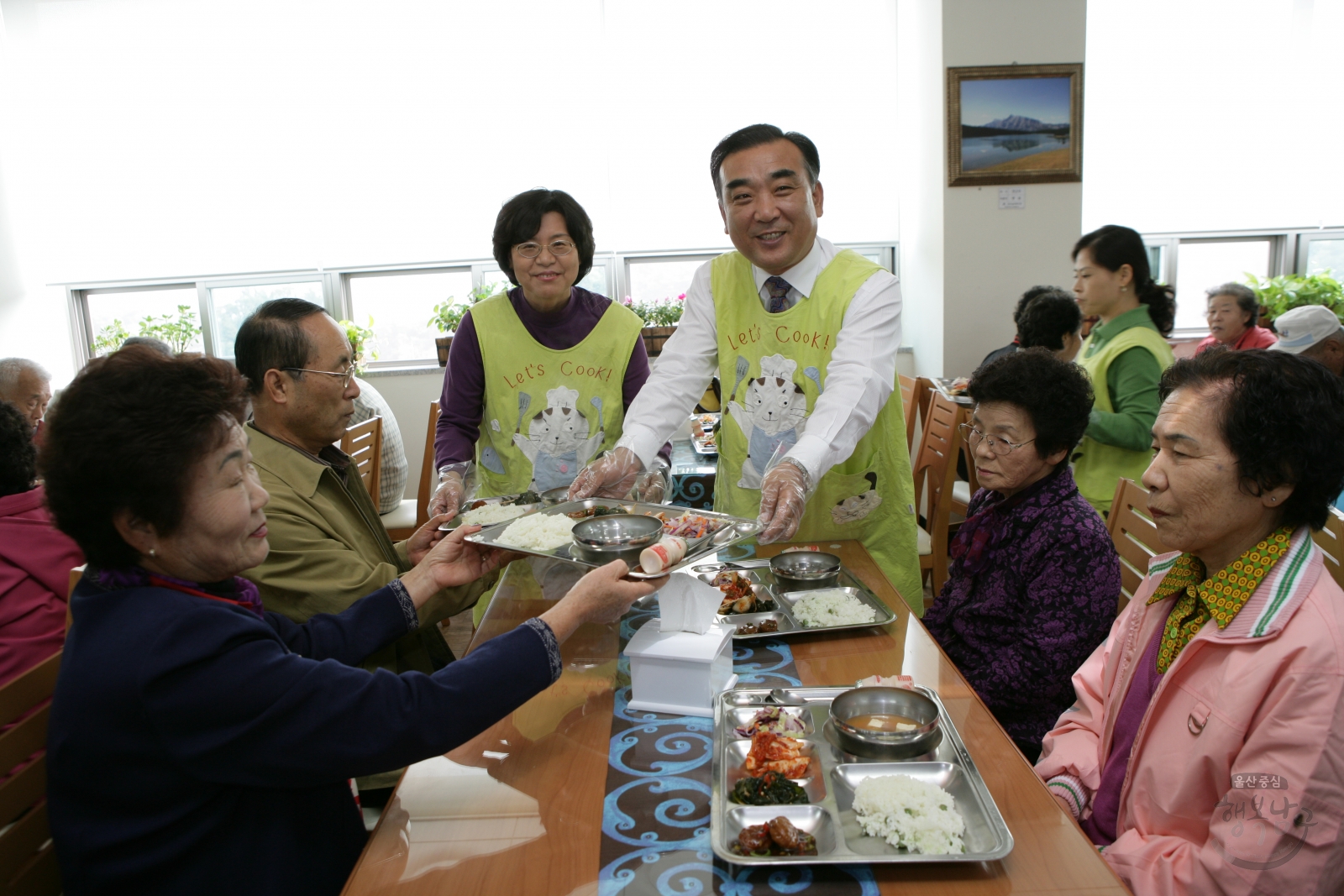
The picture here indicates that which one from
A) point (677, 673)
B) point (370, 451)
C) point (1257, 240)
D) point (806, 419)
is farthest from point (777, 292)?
point (1257, 240)

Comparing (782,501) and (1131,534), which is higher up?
(782,501)

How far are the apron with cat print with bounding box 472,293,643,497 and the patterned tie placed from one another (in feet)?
1.73

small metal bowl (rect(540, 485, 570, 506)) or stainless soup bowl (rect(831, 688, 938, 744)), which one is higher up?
small metal bowl (rect(540, 485, 570, 506))

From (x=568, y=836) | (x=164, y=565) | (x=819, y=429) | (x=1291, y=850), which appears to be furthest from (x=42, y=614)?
(x=1291, y=850)

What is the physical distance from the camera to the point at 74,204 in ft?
18.3

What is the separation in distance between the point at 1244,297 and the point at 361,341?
5.41 m

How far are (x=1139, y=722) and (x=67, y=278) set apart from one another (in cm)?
672

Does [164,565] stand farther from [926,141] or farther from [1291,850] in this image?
[926,141]

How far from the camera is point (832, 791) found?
113 centimetres

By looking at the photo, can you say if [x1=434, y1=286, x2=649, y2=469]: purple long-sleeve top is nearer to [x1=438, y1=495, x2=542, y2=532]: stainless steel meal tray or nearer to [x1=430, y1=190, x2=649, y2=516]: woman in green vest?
[x1=430, y1=190, x2=649, y2=516]: woman in green vest

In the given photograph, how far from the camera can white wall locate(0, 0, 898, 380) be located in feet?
17.8

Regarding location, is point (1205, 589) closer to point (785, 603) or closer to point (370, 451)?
point (785, 603)

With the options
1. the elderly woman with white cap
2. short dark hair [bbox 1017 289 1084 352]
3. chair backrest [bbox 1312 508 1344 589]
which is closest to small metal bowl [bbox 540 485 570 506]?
chair backrest [bbox 1312 508 1344 589]

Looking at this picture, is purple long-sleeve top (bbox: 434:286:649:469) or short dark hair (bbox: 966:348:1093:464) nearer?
short dark hair (bbox: 966:348:1093:464)
